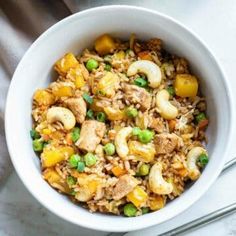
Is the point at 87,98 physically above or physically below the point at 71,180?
above

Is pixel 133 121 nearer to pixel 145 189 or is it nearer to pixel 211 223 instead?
pixel 145 189

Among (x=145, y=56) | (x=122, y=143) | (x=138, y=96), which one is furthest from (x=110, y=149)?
(x=145, y=56)

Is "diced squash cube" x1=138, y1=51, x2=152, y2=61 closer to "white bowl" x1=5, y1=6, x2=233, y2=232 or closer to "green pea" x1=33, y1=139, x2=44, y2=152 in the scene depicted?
"white bowl" x1=5, y1=6, x2=233, y2=232

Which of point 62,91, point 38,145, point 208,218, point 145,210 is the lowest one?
point 208,218

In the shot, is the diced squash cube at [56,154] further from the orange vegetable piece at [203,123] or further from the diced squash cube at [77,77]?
the orange vegetable piece at [203,123]

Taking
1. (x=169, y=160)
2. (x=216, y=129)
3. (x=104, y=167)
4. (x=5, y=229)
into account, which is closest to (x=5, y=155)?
(x=5, y=229)

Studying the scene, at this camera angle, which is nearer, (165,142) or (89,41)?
(165,142)

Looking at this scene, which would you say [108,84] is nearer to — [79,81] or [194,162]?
[79,81]
